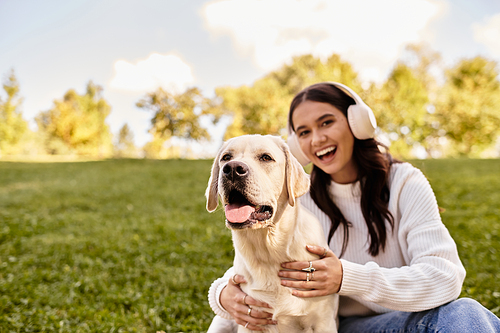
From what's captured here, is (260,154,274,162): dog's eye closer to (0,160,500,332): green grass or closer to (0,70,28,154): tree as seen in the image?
(0,160,500,332): green grass

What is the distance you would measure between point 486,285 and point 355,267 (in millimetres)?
2996

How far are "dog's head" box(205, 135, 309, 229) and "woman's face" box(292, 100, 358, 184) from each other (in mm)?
436

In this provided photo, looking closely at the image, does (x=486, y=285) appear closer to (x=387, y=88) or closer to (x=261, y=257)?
(x=261, y=257)

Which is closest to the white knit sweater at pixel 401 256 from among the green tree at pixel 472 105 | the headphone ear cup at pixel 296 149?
the headphone ear cup at pixel 296 149

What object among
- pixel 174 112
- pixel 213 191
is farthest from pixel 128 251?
pixel 174 112

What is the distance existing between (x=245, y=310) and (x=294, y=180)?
0.84m

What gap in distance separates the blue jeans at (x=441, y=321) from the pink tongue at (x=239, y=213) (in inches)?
45.5

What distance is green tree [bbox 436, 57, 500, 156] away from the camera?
2411 cm

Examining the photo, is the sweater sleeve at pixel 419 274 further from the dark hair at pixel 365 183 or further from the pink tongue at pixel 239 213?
the pink tongue at pixel 239 213

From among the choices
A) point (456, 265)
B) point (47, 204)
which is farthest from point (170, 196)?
point (456, 265)

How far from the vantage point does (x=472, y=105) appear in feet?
79.0

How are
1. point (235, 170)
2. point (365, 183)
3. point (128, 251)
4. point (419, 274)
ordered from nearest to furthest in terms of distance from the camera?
point (235, 170)
point (419, 274)
point (365, 183)
point (128, 251)

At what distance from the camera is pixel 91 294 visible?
412cm

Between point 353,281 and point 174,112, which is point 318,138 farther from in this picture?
point 174,112
